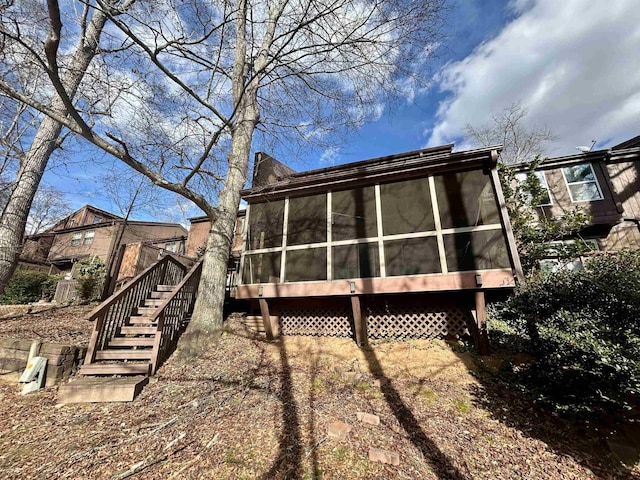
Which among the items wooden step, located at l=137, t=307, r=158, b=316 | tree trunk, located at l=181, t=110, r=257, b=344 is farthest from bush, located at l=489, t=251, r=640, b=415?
wooden step, located at l=137, t=307, r=158, b=316

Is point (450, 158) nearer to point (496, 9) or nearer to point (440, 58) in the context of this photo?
point (440, 58)

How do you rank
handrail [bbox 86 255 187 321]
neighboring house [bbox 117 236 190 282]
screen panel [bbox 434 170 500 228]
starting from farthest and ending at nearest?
neighboring house [bbox 117 236 190 282] → screen panel [bbox 434 170 500 228] → handrail [bbox 86 255 187 321]

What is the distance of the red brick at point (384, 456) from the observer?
8.41 ft

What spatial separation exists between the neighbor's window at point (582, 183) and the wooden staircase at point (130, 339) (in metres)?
Result: 14.6

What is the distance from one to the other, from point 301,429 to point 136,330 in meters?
4.21

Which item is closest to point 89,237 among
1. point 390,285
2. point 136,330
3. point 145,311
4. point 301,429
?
point 145,311

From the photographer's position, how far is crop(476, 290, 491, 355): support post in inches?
195

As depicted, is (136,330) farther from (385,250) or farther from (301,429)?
(385,250)

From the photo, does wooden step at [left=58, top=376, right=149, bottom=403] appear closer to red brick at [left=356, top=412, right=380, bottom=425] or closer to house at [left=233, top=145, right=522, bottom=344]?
house at [left=233, top=145, right=522, bottom=344]

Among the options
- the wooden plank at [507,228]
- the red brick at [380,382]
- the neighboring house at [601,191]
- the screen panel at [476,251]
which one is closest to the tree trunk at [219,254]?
the red brick at [380,382]

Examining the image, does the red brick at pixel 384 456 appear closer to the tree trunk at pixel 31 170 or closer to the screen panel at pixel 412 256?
the screen panel at pixel 412 256

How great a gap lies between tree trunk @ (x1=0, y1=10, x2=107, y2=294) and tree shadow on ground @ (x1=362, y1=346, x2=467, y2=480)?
721 centimetres

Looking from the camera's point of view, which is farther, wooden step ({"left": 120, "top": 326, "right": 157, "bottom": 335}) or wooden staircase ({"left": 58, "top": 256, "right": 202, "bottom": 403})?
wooden step ({"left": 120, "top": 326, "right": 157, "bottom": 335})

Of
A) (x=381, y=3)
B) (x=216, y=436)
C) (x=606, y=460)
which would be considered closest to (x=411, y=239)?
(x=606, y=460)
